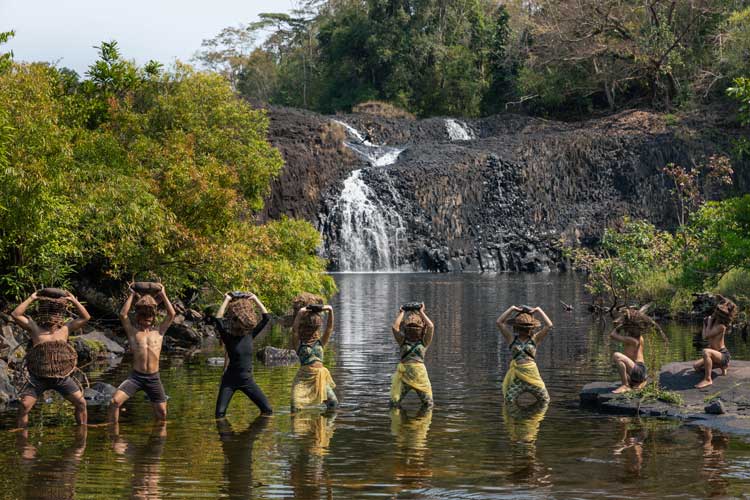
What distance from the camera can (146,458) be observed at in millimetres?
11883

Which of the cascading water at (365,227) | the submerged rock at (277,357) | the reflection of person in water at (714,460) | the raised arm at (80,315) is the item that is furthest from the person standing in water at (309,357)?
the cascading water at (365,227)

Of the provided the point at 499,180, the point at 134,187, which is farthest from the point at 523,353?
the point at 499,180

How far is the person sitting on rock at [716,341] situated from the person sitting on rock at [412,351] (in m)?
4.17

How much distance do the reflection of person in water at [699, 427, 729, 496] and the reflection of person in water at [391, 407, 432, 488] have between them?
9.51ft

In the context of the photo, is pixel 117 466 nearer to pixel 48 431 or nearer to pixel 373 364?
pixel 48 431

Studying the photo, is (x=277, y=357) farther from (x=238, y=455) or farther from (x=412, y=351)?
(x=238, y=455)

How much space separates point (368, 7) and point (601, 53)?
25.2 m

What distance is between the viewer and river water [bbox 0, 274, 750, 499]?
33.9ft

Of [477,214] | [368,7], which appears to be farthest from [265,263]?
[368,7]

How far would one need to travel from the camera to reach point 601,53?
78.9m

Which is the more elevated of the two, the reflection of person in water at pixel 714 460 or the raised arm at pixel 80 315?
the raised arm at pixel 80 315

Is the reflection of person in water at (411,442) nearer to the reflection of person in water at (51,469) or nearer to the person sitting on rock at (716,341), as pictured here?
the reflection of person in water at (51,469)

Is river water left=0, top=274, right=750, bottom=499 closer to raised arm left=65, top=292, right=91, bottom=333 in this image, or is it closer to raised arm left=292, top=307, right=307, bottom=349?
raised arm left=292, top=307, right=307, bottom=349

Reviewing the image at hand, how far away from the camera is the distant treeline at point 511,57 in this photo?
77250mm
